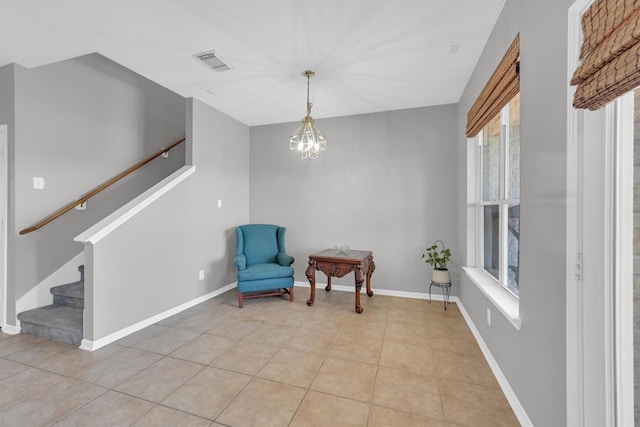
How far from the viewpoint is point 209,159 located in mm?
3693

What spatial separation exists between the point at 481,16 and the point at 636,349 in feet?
7.01

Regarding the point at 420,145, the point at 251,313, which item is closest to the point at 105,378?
the point at 251,313

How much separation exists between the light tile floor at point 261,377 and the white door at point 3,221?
0.97ft

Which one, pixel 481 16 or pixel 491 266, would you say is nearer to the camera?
pixel 481 16

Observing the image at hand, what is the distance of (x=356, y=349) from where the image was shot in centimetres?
236

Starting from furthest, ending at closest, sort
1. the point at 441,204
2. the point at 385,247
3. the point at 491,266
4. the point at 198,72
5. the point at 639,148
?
the point at 385,247, the point at 441,204, the point at 198,72, the point at 491,266, the point at 639,148

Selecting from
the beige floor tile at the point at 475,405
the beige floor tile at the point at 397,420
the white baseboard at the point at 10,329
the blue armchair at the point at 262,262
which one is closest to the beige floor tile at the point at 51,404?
the white baseboard at the point at 10,329

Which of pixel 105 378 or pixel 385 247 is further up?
pixel 385 247

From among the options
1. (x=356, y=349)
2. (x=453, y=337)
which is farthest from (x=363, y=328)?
(x=453, y=337)

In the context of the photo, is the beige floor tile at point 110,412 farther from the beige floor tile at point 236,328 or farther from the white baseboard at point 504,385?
the white baseboard at point 504,385

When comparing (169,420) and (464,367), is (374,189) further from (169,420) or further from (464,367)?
(169,420)

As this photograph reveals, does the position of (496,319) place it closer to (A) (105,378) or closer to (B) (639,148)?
(B) (639,148)

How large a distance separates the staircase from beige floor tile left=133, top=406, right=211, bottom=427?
54.2 inches

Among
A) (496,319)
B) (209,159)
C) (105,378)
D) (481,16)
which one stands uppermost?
(481,16)
